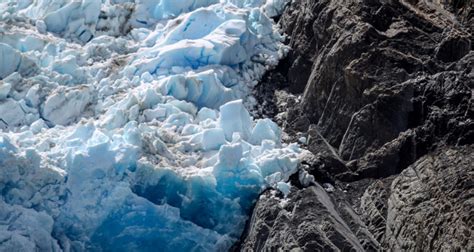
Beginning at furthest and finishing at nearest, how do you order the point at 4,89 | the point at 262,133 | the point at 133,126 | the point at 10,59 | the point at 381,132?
1. the point at 10,59
2. the point at 4,89
3. the point at 262,133
4. the point at 133,126
5. the point at 381,132

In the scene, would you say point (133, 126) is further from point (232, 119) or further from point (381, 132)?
point (381, 132)

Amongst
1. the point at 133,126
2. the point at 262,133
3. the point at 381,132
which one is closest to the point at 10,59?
the point at 133,126

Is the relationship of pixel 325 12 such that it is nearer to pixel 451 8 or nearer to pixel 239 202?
pixel 451 8

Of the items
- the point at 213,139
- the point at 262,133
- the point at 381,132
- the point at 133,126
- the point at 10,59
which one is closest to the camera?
the point at 381,132

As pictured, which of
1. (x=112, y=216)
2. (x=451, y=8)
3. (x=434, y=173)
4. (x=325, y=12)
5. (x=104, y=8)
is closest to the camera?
(x=434, y=173)

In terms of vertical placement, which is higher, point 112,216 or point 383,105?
point 383,105

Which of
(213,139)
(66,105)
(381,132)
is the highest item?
(381,132)

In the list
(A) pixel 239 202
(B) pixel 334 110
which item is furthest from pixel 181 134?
(B) pixel 334 110

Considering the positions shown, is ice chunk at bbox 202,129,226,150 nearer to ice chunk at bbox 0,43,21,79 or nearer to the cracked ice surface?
the cracked ice surface
